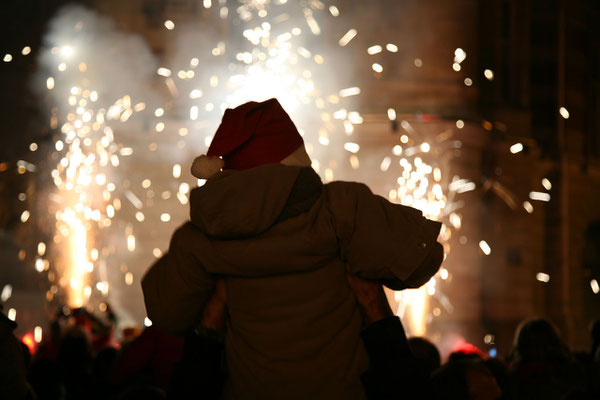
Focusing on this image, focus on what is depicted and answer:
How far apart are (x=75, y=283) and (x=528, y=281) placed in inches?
302

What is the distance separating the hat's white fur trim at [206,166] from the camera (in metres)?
2.52

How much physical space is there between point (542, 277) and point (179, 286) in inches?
566

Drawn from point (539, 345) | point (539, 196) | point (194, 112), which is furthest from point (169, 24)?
point (539, 345)

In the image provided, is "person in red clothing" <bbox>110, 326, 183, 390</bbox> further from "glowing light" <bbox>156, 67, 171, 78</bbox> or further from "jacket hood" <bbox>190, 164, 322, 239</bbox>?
"glowing light" <bbox>156, 67, 171, 78</bbox>

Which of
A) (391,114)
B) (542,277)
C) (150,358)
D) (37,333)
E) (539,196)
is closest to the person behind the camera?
(150,358)

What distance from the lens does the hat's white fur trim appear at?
2.52 m

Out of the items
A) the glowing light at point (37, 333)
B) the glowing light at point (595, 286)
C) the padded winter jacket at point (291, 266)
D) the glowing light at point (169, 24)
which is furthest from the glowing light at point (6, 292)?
the padded winter jacket at point (291, 266)

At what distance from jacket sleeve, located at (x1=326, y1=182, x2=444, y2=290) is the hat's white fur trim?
0.37 metres

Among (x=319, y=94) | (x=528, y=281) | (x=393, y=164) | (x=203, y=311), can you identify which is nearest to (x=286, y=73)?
(x=319, y=94)

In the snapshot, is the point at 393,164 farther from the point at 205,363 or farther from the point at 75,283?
the point at 205,363

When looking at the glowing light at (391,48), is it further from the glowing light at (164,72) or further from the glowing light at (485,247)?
the glowing light at (164,72)

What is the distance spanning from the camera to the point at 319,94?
46.4ft

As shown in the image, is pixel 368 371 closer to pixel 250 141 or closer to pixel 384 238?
pixel 384 238

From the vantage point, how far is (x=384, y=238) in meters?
2.32
